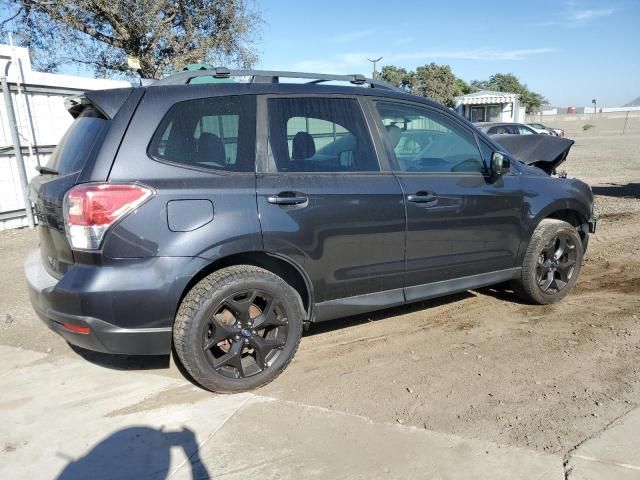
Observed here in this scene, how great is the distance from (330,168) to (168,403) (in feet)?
6.01

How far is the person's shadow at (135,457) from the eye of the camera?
8.41 feet

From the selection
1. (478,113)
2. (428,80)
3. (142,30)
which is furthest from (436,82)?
(142,30)

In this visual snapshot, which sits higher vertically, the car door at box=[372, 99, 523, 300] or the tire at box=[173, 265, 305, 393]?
the car door at box=[372, 99, 523, 300]

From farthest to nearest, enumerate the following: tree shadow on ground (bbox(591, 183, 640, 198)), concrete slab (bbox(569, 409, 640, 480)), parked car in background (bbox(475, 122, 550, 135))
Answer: parked car in background (bbox(475, 122, 550, 135)), tree shadow on ground (bbox(591, 183, 640, 198)), concrete slab (bbox(569, 409, 640, 480))

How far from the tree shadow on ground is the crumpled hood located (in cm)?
601

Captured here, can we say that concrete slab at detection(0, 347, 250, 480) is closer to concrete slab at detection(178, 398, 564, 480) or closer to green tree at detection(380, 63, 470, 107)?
concrete slab at detection(178, 398, 564, 480)

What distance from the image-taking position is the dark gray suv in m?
2.89

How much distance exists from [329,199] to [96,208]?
1.40m

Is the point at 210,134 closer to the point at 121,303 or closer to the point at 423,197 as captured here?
the point at 121,303

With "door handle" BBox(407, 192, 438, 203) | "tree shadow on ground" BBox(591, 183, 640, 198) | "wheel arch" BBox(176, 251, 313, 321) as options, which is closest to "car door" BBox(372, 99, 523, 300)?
"door handle" BBox(407, 192, 438, 203)

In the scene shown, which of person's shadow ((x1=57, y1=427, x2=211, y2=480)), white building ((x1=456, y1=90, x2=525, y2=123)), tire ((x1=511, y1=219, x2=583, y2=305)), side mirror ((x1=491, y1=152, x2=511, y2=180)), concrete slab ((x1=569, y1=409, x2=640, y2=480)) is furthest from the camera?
white building ((x1=456, y1=90, x2=525, y2=123))

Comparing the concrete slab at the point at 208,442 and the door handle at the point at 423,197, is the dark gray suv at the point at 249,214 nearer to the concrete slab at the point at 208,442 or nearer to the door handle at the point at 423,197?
the door handle at the point at 423,197

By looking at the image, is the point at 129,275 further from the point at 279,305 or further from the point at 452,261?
the point at 452,261

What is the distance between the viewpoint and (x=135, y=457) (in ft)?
8.87
